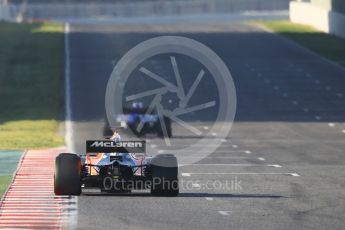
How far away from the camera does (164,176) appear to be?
24.3 metres

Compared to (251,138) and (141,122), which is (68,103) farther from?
(251,138)

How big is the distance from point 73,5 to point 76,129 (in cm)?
7544

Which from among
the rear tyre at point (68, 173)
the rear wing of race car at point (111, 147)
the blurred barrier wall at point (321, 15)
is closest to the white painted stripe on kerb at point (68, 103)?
the rear wing of race car at point (111, 147)

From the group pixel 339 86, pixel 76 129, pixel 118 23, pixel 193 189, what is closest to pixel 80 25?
pixel 118 23

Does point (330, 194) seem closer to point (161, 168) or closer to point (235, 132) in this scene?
point (161, 168)

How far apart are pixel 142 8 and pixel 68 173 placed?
323 ft

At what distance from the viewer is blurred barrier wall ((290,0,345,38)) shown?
83.3 metres

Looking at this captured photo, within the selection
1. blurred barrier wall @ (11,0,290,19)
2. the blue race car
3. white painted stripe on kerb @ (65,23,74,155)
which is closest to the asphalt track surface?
white painted stripe on kerb @ (65,23,74,155)

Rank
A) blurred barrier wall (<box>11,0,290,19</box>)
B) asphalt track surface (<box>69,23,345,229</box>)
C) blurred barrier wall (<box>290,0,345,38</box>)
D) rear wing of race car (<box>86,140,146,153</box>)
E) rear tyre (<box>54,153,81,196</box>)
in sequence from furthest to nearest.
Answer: blurred barrier wall (<box>11,0,290,19</box>) < blurred barrier wall (<box>290,0,345,38</box>) < rear wing of race car (<box>86,140,146,153</box>) < rear tyre (<box>54,153,81,196</box>) < asphalt track surface (<box>69,23,345,229</box>)

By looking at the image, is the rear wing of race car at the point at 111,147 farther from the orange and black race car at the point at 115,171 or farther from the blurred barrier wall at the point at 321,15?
the blurred barrier wall at the point at 321,15

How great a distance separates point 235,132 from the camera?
1770 inches

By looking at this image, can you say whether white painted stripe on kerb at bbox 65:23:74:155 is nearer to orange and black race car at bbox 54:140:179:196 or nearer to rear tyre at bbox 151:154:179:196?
orange and black race car at bbox 54:140:179:196

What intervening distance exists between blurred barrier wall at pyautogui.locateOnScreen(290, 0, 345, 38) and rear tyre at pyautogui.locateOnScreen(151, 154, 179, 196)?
58250 mm

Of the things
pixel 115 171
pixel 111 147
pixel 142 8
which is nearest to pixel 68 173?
pixel 115 171
